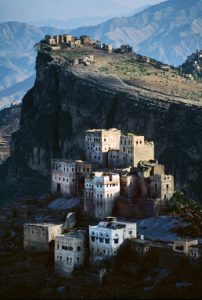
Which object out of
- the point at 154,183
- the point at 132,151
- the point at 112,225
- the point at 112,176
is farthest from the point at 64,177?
the point at 112,225

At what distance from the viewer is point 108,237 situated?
98.0 m

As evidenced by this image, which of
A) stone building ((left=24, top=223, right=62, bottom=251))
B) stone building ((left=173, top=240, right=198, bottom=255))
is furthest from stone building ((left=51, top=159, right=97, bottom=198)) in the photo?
stone building ((left=173, top=240, right=198, bottom=255))

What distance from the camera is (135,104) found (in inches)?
6934

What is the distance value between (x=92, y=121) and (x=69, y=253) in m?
83.1

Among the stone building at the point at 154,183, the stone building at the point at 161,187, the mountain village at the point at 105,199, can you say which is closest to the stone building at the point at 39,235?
the mountain village at the point at 105,199

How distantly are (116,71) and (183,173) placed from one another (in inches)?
1612

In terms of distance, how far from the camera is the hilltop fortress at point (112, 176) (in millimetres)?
107438

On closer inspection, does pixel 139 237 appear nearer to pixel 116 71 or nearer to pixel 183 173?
pixel 183 173

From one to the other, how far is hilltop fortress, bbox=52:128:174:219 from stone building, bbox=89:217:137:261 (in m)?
7.90

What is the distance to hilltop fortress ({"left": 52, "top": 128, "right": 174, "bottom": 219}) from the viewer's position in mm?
107438

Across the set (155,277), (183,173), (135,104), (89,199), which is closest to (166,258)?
(155,277)

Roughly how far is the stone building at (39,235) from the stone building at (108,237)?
5.89m

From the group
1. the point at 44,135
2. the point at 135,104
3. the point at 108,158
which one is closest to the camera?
the point at 108,158

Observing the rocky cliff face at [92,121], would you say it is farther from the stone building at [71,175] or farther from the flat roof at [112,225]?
the flat roof at [112,225]
